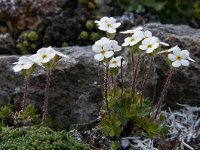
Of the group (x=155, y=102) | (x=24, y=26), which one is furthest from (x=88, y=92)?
(x=24, y=26)

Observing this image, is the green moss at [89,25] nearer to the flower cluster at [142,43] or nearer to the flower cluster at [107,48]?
the flower cluster at [107,48]

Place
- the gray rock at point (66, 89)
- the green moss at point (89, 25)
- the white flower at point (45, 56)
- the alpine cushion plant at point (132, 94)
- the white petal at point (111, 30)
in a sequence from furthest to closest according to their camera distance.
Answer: the green moss at point (89, 25), the gray rock at point (66, 89), the white petal at point (111, 30), the alpine cushion plant at point (132, 94), the white flower at point (45, 56)

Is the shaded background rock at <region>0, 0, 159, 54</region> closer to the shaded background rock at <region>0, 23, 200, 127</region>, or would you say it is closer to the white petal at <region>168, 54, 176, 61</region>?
the shaded background rock at <region>0, 23, 200, 127</region>

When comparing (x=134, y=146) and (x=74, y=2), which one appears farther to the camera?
(x=74, y=2)

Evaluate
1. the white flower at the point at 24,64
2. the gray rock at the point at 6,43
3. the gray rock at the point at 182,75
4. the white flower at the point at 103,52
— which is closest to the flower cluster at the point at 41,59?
the white flower at the point at 24,64

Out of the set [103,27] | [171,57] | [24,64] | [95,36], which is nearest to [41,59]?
[24,64]

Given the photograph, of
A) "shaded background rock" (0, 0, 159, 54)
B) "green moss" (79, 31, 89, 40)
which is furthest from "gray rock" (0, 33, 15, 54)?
"green moss" (79, 31, 89, 40)

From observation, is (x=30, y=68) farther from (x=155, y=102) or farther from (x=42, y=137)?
(x=155, y=102)
